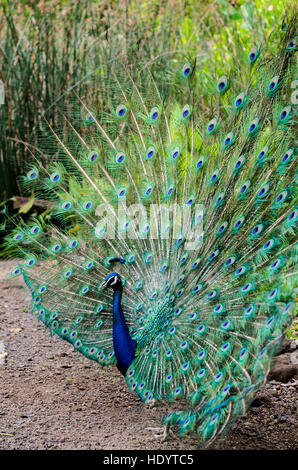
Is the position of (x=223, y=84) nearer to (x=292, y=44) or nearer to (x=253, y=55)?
(x=253, y=55)

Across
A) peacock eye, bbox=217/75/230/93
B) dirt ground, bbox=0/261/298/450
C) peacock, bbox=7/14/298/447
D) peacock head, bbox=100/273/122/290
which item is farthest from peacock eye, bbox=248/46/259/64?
dirt ground, bbox=0/261/298/450

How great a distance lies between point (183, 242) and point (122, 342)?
613mm

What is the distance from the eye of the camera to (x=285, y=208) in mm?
3047

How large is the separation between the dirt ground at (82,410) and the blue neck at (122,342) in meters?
0.32

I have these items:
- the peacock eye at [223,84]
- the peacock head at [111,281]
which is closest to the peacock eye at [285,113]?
the peacock eye at [223,84]

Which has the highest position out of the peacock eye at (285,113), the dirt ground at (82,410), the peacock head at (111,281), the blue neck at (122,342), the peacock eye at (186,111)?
the peacock eye at (285,113)

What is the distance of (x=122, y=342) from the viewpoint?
3.26m

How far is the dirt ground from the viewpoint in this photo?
10.00 feet

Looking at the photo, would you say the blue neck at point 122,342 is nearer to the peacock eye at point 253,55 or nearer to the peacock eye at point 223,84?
the peacock eye at point 223,84

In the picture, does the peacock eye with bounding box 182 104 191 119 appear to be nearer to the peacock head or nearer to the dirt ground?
the peacock head

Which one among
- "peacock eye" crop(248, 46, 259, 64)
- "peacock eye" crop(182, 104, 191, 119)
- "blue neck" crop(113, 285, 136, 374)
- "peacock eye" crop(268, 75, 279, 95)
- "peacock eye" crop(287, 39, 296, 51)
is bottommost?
"blue neck" crop(113, 285, 136, 374)

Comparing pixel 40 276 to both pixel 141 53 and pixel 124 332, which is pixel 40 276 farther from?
pixel 141 53

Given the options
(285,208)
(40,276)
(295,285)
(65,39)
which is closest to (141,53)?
(65,39)

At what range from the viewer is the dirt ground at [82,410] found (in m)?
3.05
